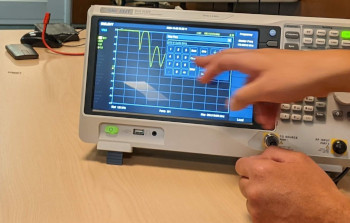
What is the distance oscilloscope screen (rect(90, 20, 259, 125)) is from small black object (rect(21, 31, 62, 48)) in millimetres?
768

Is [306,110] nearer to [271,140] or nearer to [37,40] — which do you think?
[271,140]

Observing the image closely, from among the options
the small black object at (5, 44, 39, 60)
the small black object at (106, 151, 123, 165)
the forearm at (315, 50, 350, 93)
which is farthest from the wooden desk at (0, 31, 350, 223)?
the small black object at (5, 44, 39, 60)

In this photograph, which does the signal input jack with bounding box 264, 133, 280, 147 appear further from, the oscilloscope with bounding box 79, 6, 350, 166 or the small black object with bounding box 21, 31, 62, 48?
the small black object with bounding box 21, 31, 62, 48

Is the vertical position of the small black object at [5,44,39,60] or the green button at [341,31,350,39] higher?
the green button at [341,31,350,39]

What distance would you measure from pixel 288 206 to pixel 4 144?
1.83ft

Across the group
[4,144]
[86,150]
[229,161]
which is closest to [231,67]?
[229,161]

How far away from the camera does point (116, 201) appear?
2.57 feet

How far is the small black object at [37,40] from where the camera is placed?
1.57m

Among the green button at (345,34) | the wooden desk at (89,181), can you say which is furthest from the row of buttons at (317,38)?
the wooden desk at (89,181)

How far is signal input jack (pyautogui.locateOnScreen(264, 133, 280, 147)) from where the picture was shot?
2.76ft

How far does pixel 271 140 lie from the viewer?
2.76ft

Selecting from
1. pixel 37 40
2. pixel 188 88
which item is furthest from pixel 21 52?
pixel 188 88

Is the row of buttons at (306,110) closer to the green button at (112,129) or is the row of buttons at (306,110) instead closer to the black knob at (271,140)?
the black knob at (271,140)

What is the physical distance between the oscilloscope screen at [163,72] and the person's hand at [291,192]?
0.43 feet
